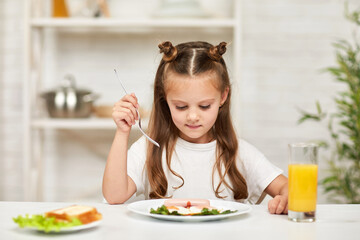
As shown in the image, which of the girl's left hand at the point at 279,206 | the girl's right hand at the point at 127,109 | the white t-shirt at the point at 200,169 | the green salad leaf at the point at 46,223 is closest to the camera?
the green salad leaf at the point at 46,223

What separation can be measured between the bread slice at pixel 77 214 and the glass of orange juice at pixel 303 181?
A: 45 cm

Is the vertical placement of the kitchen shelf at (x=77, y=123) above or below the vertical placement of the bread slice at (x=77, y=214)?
above

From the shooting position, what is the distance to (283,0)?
3371 millimetres

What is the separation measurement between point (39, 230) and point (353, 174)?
94.8 inches

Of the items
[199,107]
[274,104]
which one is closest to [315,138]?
[274,104]

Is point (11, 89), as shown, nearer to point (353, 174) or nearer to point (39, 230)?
point (353, 174)

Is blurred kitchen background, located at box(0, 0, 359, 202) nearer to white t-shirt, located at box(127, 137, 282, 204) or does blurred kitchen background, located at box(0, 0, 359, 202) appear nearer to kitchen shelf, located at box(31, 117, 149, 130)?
kitchen shelf, located at box(31, 117, 149, 130)

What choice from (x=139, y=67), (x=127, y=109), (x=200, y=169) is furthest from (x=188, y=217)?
(x=139, y=67)

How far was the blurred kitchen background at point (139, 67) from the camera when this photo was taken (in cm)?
337

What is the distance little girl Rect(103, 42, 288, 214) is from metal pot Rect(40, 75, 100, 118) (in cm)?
127

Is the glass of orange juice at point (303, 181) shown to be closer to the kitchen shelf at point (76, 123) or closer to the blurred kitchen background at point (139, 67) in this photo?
the kitchen shelf at point (76, 123)

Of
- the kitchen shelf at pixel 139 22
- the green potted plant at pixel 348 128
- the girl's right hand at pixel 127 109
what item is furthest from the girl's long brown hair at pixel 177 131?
the kitchen shelf at pixel 139 22

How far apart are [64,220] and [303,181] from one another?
0.54 m

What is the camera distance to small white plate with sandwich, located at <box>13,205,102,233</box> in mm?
1012
